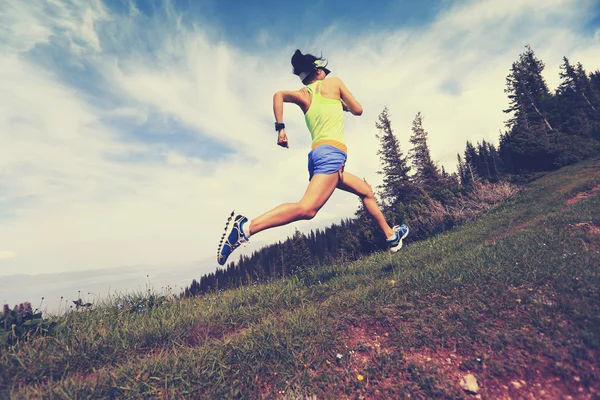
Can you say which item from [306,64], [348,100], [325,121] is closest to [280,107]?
[325,121]

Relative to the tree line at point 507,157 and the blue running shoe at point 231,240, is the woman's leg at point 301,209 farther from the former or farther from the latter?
the tree line at point 507,157

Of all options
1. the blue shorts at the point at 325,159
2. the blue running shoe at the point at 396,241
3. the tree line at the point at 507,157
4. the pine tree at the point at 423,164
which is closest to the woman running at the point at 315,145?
the blue shorts at the point at 325,159

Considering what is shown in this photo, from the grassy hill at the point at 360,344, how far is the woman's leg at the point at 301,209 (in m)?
1.12

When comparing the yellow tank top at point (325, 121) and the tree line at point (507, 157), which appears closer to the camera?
the yellow tank top at point (325, 121)

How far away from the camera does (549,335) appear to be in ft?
7.21

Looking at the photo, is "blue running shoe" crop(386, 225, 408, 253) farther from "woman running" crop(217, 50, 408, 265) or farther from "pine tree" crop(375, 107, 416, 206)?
"pine tree" crop(375, 107, 416, 206)

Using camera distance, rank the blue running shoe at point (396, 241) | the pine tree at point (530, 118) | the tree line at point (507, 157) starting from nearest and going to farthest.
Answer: the blue running shoe at point (396, 241) < the tree line at point (507, 157) < the pine tree at point (530, 118)

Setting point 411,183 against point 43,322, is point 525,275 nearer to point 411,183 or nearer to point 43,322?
point 43,322

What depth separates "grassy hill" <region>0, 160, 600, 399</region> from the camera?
6.82ft

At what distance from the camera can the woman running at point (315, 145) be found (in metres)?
3.76

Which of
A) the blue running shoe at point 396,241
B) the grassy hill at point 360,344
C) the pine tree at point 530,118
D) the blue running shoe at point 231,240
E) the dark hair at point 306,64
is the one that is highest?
the pine tree at point 530,118

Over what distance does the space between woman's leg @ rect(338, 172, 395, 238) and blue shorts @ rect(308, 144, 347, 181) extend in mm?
353

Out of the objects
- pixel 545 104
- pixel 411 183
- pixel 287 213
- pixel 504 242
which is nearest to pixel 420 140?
pixel 411 183

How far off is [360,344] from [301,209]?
1.72 meters
